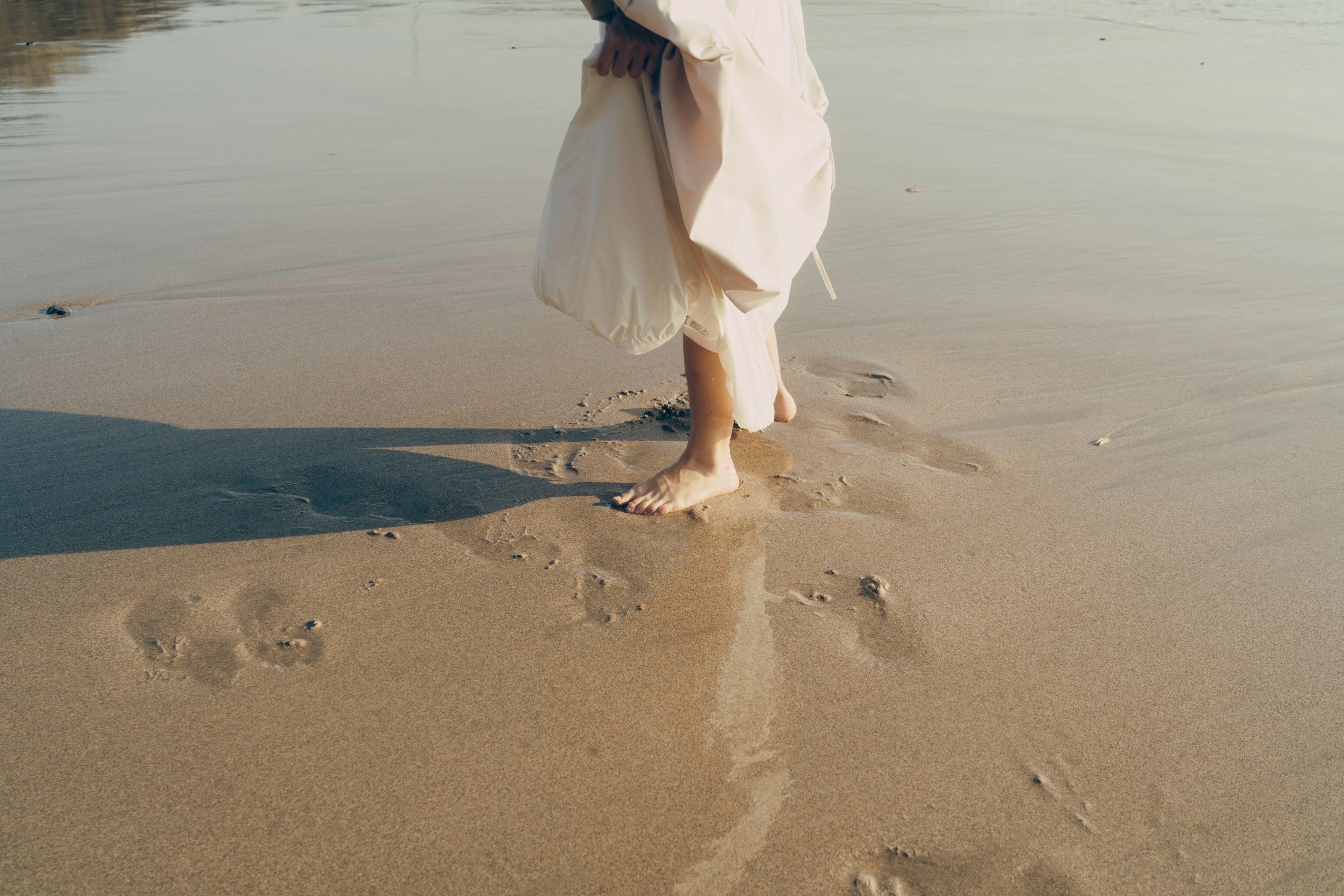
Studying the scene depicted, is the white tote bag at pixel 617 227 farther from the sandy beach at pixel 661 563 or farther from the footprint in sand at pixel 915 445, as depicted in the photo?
the footprint in sand at pixel 915 445

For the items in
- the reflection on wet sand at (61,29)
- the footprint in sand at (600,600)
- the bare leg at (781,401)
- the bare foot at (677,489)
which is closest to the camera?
the footprint in sand at (600,600)

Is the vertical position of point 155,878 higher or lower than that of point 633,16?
lower

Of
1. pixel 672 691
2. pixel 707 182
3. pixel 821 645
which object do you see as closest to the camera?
pixel 672 691

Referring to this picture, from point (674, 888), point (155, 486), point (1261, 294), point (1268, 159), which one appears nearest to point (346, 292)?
point (155, 486)

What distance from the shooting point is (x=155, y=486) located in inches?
89.3

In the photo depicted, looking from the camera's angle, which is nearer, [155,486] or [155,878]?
[155,878]

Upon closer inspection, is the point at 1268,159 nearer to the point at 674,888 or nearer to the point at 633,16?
the point at 633,16

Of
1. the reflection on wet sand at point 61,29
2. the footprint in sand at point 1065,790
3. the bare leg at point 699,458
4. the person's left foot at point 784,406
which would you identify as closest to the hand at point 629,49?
the bare leg at point 699,458

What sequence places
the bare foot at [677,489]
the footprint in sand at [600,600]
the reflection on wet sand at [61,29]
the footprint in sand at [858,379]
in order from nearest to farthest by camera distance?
the footprint in sand at [600,600], the bare foot at [677,489], the footprint in sand at [858,379], the reflection on wet sand at [61,29]

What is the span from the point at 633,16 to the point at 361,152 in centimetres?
424

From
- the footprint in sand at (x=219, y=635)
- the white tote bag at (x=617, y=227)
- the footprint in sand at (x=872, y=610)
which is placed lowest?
the footprint in sand at (x=872, y=610)

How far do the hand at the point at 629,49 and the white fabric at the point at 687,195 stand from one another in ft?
0.12

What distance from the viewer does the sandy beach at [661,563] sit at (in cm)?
136

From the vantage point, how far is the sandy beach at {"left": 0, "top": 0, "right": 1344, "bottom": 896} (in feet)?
4.47
